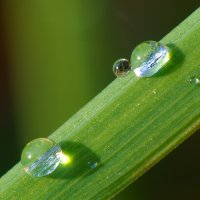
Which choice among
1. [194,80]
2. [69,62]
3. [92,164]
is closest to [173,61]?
[194,80]

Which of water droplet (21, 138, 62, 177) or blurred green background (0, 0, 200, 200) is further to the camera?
blurred green background (0, 0, 200, 200)

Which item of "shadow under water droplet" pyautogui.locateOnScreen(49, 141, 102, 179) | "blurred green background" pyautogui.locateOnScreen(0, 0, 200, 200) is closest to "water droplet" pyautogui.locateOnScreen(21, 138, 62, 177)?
"shadow under water droplet" pyautogui.locateOnScreen(49, 141, 102, 179)

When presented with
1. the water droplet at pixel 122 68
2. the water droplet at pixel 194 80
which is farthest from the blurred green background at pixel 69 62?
the water droplet at pixel 194 80

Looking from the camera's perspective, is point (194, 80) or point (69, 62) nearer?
point (194, 80)

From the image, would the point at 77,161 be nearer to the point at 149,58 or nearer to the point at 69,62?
the point at 149,58

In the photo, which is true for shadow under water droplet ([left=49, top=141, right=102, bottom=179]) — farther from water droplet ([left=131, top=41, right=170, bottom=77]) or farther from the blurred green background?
the blurred green background

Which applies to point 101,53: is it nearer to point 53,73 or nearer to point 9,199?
point 53,73
